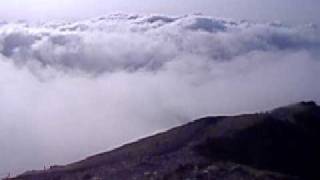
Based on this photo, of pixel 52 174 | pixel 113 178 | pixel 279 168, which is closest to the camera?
pixel 113 178

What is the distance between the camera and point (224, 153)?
165ft

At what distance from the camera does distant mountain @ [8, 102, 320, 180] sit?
4225cm

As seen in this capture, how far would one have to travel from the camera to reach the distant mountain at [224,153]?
42250 mm

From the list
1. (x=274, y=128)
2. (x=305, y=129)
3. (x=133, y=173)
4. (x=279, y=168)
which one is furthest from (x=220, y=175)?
(x=305, y=129)

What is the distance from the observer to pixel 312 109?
2525 inches

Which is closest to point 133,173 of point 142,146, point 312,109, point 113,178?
point 113,178

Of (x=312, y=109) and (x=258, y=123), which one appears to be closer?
(x=258, y=123)

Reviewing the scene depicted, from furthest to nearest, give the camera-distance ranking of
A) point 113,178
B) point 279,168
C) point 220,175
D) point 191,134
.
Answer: point 191,134, point 279,168, point 113,178, point 220,175

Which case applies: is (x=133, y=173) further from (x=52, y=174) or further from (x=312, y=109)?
(x=312, y=109)

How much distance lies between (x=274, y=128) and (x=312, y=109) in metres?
8.32

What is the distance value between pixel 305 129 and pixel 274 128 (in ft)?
14.4

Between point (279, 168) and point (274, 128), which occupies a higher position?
point (274, 128)

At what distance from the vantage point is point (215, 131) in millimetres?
55781

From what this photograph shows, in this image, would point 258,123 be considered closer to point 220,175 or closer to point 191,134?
point 191,134
